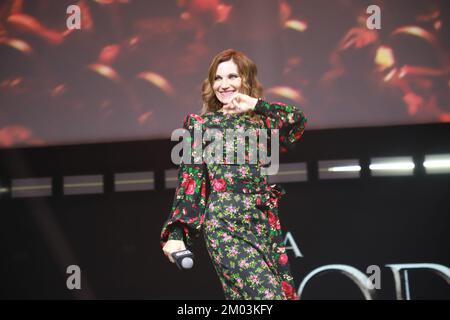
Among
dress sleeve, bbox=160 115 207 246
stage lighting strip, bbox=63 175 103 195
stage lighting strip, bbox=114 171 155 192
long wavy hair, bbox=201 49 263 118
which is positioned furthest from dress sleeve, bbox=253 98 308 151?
stage lighting strip, bbox=63 175 103 195

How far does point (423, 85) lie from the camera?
11.1 feet

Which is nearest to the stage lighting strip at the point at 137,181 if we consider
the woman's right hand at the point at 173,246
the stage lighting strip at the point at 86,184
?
the stage lighting strip at the point at 86,184

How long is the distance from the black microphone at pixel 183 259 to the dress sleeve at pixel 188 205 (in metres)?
0.11

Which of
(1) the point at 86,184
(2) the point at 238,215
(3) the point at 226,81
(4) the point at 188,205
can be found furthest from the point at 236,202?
(1) the point at 86,184

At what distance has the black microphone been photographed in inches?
73.6

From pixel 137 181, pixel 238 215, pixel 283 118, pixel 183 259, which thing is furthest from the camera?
pixel 137 181

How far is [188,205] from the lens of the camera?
6.73 ft

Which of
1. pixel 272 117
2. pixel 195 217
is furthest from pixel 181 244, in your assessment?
pixel 272 117

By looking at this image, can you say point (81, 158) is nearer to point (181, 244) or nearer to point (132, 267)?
point (132, 267)

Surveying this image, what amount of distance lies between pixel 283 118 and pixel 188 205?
16.2 inches

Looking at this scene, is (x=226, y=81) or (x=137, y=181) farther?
(x=137, y=181)

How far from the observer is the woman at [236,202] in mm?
1940

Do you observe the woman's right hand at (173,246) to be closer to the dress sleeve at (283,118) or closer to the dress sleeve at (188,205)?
the dress sleeve at (188,205)

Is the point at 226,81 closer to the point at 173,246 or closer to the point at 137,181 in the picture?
the point at 173,246
